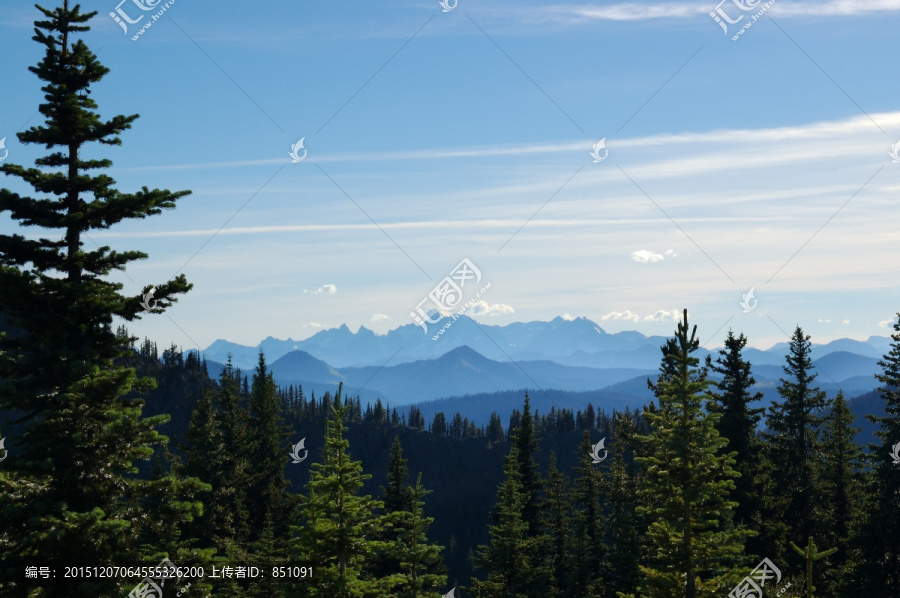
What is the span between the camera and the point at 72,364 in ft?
53.6

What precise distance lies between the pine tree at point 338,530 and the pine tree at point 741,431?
2187 cm

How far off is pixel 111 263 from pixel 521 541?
2961 centimetres

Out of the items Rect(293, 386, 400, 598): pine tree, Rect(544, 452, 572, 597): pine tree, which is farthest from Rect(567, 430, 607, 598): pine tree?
Rect(293, 386, 400, 598): pine tree

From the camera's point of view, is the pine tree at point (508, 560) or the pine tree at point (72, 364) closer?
the pine tree at point (72, 364)

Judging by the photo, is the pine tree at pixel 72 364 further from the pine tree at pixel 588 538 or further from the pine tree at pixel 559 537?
the pine tree at pixel 559 537

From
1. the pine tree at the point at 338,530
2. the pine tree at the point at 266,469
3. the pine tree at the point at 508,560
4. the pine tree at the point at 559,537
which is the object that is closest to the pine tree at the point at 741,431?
the pine tree at the point at 508,560

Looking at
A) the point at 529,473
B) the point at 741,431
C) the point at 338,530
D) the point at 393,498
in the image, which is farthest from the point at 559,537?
the point at 338,530

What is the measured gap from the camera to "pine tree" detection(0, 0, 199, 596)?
15.8 m

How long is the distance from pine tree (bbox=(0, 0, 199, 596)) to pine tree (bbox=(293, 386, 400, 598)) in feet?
19.0

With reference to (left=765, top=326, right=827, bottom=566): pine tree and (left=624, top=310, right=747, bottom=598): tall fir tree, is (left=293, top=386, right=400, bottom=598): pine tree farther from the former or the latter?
(left=765, top=326, right=827, bottom=566): pine tree

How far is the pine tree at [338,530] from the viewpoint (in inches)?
877

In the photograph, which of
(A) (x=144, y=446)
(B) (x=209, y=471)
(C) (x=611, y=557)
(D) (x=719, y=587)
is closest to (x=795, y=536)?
(C) (x=611, y=557)

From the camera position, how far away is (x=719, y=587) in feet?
68.5

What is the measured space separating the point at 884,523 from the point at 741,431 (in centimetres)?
798
